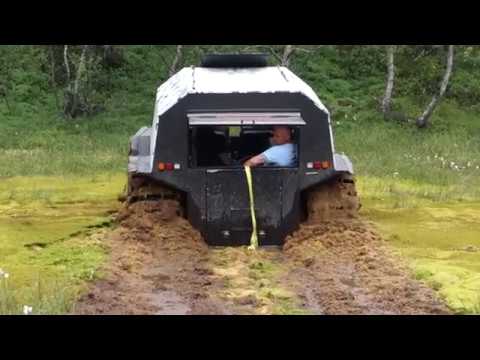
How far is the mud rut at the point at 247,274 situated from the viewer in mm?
8001

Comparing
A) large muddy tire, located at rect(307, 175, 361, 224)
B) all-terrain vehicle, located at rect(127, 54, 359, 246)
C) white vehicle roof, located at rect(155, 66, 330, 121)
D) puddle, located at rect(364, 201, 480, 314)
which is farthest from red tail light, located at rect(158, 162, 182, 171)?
puddle, located at rect(364, 201, 480, 314)

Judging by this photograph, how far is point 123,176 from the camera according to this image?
53.3ft

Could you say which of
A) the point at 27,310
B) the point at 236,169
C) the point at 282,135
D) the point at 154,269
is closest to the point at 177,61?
the point at 282,135

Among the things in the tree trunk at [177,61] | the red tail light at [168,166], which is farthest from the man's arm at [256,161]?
the tree trunk at [177,61]

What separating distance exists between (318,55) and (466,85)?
4356 mm

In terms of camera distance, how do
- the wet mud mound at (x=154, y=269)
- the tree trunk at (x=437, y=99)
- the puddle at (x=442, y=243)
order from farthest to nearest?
1. the tree trunk at (x=437, y=99)
2. the puddle at (x=442, y=243)
3. the wet mud mound at (x=154, y=269)

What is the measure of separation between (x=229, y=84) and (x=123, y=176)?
5.28m

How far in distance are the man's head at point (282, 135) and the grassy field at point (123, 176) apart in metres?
1.71

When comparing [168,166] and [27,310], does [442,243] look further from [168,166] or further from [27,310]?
[27,310]

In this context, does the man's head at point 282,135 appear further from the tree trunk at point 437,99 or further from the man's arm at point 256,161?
the tree trunk at point 437,99

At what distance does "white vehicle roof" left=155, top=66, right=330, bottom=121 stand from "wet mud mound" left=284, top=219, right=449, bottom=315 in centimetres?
146

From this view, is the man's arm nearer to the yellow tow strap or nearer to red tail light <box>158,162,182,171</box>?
the yellow tow strap

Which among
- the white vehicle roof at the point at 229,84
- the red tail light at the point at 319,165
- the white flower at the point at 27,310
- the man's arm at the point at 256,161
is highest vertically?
the white vehicle roof at the point at 229,84

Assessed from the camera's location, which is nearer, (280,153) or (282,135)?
(280,153)
